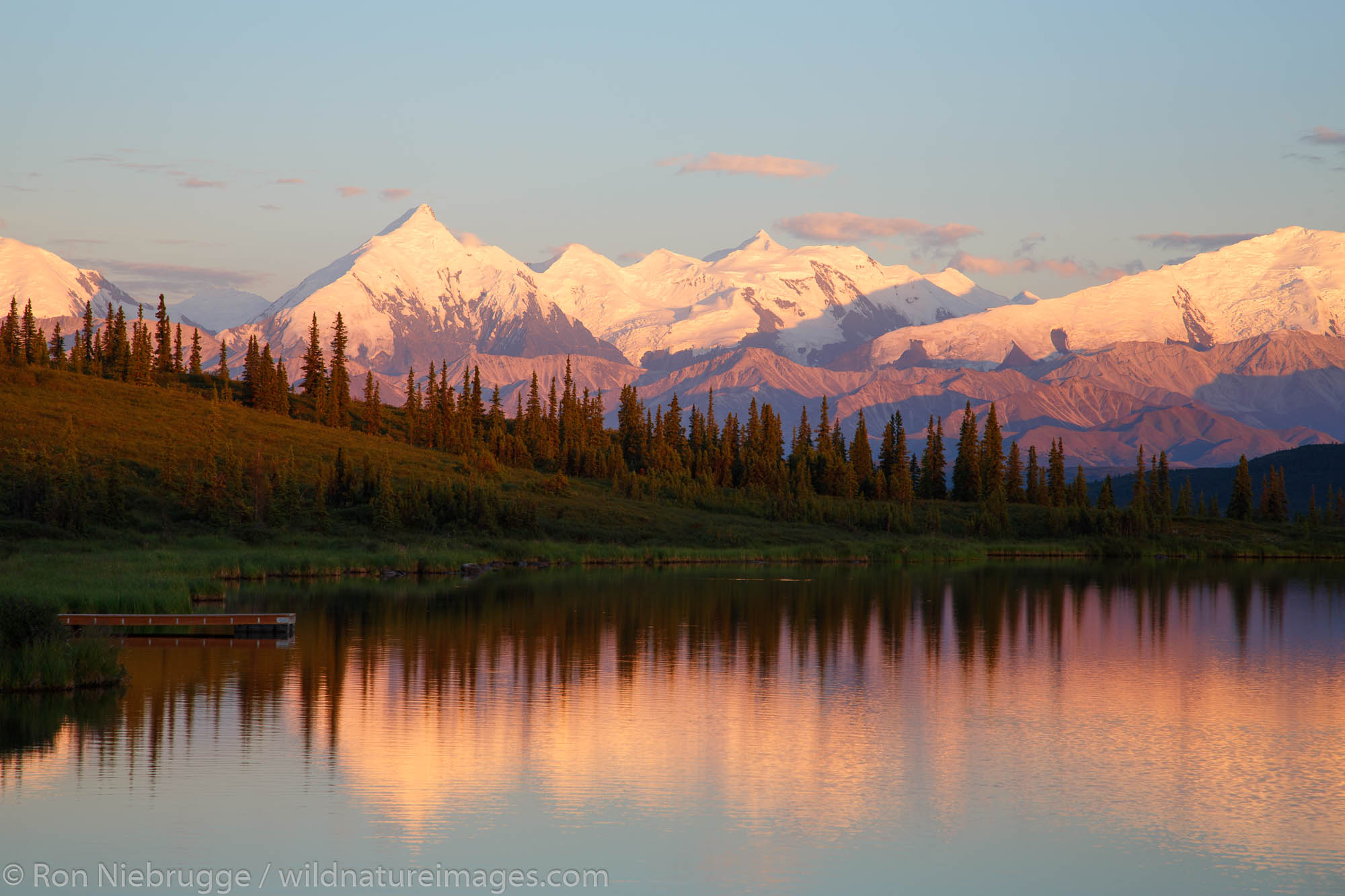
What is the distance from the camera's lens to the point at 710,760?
27.8m

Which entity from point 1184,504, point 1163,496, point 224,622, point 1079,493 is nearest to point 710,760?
point 224,622

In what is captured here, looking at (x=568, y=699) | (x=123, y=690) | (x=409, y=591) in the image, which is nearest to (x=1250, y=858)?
(x=568, y=699)

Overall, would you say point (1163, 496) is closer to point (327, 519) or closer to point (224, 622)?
point (327, 519)

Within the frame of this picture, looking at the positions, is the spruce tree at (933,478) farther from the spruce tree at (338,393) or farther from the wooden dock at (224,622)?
the wooden dock at (224,622)

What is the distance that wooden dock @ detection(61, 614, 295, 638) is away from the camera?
46.2m

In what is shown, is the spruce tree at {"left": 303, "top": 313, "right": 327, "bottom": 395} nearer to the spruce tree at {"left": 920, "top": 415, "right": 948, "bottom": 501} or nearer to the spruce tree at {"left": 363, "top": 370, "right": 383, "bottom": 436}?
the spruce tree at {"left": 363, "top": 370, "right": 383, "bottom": 436}

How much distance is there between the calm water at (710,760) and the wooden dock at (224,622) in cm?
162

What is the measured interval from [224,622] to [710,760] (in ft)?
83.5

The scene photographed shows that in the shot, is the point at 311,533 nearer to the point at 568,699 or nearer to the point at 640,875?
the point at 568,699

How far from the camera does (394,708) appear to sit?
1303 inches

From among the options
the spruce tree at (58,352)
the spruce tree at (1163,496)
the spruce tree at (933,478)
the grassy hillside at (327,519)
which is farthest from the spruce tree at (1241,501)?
the spruce tree at (58,352)

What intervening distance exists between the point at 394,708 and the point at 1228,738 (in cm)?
1949

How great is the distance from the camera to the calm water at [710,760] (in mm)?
20812

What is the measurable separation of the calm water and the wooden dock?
1.62 metres
